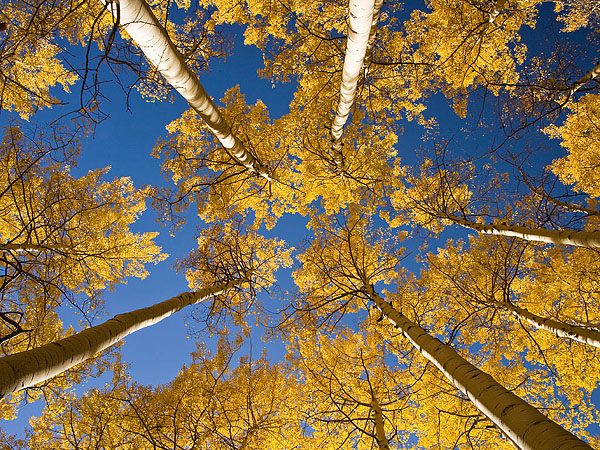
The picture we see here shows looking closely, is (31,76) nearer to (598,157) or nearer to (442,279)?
(442,279)

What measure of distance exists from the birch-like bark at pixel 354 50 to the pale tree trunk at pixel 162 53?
1.89 m

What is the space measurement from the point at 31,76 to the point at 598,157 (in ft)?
44.7

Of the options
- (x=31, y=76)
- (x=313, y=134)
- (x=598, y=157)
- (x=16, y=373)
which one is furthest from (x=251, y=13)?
(x=598, y=157)

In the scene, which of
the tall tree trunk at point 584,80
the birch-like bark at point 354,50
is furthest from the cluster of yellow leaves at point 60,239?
the tall tree trunk at point 584,80

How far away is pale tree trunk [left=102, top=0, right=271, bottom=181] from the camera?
96.4 inches

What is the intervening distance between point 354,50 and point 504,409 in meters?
3.78

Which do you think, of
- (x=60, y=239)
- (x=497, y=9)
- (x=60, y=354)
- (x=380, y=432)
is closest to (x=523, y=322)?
(x=380, y=432)

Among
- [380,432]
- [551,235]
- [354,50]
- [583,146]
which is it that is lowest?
[380,432]

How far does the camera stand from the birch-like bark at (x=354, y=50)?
296cm

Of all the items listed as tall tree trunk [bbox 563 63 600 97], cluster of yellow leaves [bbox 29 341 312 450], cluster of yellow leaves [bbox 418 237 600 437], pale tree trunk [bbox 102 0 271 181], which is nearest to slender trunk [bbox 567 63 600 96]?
tall tree trunk [bbox 563 63 600 97]

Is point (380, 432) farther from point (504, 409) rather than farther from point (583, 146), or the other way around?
point (583, 146)

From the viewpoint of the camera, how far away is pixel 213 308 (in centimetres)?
616

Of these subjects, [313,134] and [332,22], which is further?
[313,134]

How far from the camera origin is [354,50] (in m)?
3.54
